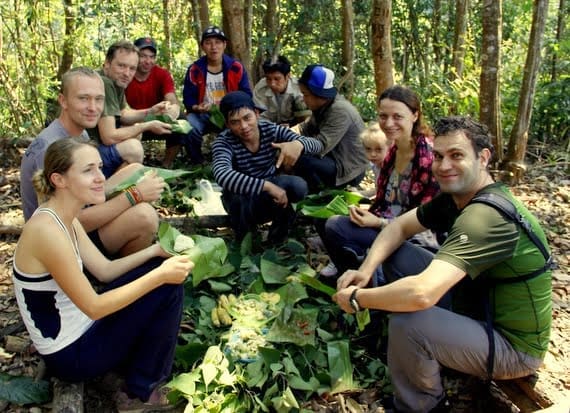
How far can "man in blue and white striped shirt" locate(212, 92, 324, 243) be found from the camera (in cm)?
418

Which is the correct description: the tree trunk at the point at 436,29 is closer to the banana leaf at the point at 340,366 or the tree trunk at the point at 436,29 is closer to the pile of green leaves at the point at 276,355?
the pile of green leaves at the point at 276,355

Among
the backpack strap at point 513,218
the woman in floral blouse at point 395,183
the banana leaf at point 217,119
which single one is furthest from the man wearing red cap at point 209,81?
the backpack strap at point 513,218

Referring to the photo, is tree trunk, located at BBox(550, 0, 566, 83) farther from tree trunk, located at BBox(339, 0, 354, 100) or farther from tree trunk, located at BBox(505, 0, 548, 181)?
tree trunk, located at BBox(339, 0, 354, 100)

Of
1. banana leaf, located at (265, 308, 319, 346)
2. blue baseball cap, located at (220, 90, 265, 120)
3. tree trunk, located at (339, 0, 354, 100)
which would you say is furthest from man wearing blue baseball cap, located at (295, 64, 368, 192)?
tree trunk, located at (339, 0, 354, 100)

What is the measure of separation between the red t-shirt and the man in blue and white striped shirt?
221 centimetres

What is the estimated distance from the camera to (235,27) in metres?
6.89

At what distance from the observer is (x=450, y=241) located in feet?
7.98

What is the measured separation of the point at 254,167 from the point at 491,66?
10.9 feet

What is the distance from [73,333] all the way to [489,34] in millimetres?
5477

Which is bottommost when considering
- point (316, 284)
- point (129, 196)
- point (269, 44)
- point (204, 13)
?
point (316, 284)

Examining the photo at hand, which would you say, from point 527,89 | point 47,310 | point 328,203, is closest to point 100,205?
point 47,310

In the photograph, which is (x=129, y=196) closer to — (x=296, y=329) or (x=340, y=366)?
(x=296, y=329)

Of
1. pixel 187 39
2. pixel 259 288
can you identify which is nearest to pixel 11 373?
pixel 259 288

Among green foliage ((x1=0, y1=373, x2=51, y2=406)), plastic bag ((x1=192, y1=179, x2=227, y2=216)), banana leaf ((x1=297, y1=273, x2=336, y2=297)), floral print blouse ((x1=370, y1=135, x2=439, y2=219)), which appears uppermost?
floral print blouse ((x1=370, y1=135, x2=439, y2=219))
